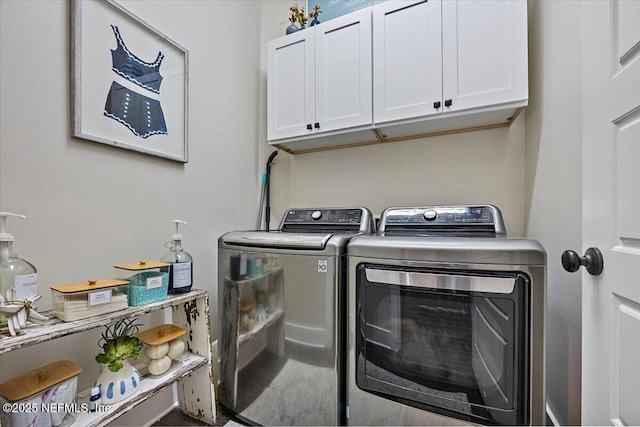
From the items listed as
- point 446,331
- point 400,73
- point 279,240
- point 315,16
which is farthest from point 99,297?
point 315,16

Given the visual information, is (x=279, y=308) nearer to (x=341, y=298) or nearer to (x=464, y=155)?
(x=341, y=298)

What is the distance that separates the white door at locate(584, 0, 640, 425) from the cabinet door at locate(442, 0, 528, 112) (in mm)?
604

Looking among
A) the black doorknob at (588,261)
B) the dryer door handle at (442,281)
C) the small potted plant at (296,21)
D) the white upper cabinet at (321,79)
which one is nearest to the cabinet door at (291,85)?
the white upper cabinet at (321,79)

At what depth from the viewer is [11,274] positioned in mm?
824

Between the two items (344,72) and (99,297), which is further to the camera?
(344,72)

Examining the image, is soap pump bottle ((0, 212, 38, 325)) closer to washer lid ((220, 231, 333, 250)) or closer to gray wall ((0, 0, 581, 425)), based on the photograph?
gray wall ((0, 0, 581, 425))

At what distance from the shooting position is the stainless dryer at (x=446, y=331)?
922 millimetres

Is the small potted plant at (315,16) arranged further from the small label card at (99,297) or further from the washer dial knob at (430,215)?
the small label card at (99,297)

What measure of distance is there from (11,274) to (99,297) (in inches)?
9.2

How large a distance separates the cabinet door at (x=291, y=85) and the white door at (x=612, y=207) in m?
1.33

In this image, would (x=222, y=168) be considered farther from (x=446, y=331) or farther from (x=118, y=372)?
(x=446, y=331)

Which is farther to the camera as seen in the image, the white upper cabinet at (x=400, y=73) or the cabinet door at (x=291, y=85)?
the cabinet door at (x=291, y=85)

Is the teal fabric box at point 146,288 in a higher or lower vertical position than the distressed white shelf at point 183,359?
higher

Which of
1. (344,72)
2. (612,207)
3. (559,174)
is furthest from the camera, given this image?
(344,72)
